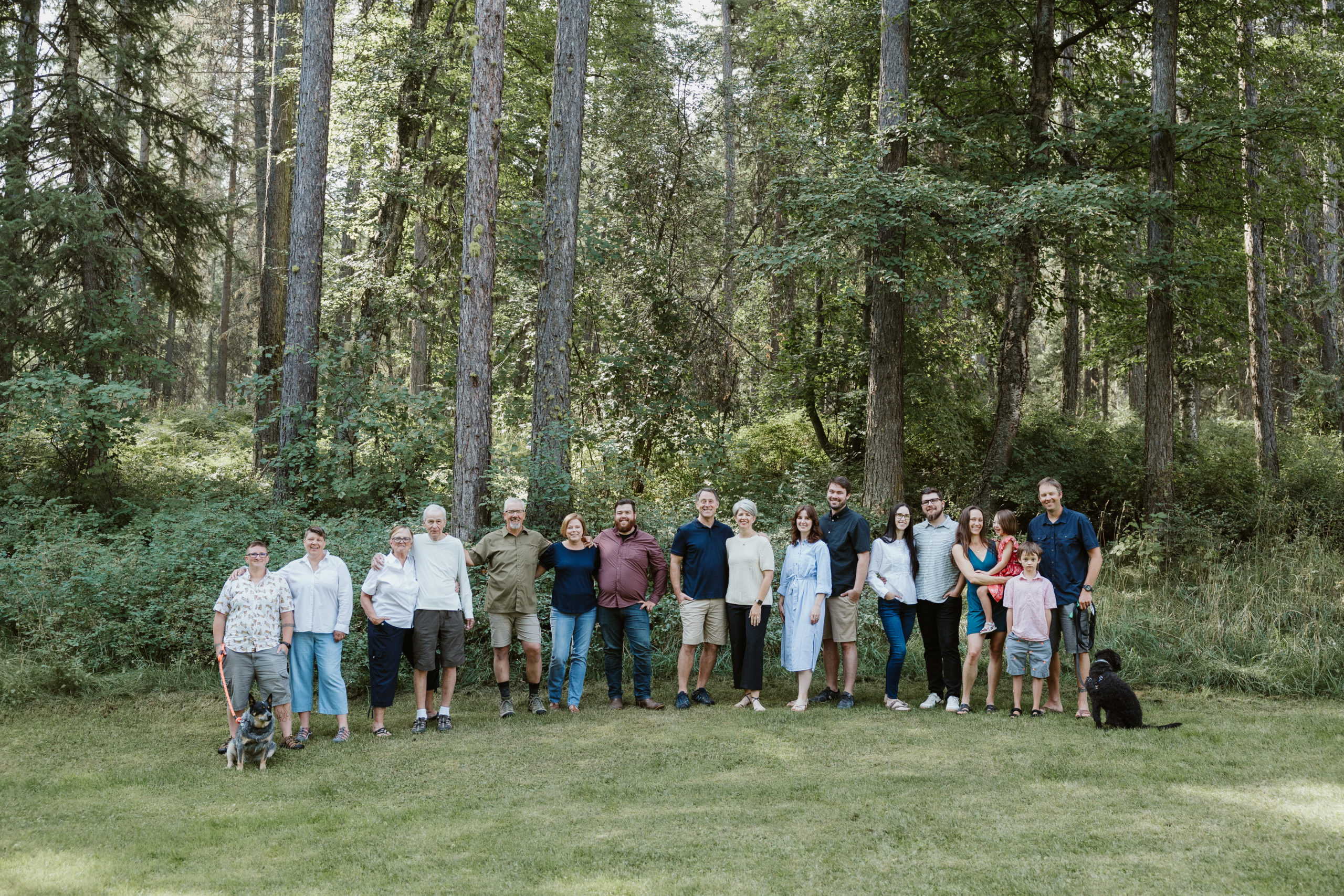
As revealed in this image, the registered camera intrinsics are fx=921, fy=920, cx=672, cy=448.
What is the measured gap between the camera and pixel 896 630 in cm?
762

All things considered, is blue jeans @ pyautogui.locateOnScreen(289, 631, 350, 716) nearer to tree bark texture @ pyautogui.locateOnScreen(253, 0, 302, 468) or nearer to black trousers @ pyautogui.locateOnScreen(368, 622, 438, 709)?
black trousers @ pyautogui.locateOnScreen(368, 622, 438, 709)

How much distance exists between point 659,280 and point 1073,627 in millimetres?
8745

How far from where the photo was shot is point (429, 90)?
14.4m

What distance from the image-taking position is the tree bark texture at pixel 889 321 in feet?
41.1

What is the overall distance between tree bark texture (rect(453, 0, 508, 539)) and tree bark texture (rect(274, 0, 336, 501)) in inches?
141

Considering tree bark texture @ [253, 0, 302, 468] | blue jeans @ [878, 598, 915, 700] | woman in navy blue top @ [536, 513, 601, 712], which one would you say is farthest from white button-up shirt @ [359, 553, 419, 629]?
tree bark texture @ [253, 0, 302, 468]

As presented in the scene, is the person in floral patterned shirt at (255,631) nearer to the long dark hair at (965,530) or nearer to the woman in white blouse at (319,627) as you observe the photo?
the woman in white blouse at (319,627)

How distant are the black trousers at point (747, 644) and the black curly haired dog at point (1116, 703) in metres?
2.50

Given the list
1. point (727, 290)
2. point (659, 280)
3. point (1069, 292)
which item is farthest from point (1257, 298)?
point (659, 280)

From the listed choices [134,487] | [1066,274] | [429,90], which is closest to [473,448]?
[134,487]

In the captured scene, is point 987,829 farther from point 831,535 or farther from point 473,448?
point 473,448

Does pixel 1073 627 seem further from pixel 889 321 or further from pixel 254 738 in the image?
pixel 889 321

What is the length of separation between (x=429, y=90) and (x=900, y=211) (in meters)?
7.61

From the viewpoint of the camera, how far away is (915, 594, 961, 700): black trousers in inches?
295
